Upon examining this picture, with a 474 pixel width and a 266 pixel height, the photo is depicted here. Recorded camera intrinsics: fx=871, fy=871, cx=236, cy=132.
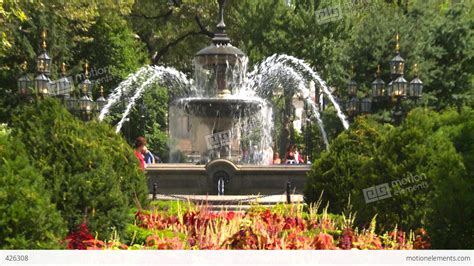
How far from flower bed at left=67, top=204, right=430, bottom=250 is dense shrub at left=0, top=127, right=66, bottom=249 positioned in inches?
31.1

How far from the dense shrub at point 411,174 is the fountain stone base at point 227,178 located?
8.19 metres

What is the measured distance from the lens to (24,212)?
261 inches

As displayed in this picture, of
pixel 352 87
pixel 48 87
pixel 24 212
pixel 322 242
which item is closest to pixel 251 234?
pixel 322 242

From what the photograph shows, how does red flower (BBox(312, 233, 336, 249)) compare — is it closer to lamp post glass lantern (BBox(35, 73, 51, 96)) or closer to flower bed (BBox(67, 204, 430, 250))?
flower bed (BBox(67, 204, 430, 250))

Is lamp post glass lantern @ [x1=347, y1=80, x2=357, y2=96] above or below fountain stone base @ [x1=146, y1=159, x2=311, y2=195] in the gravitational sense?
above

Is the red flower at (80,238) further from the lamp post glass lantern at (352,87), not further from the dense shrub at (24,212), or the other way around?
the lamp post glass lantern at (352,87)

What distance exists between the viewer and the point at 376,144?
1188 cm

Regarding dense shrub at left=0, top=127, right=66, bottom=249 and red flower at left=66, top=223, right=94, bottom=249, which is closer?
dense shrub at left=0, top=127, right=66, bottom=249

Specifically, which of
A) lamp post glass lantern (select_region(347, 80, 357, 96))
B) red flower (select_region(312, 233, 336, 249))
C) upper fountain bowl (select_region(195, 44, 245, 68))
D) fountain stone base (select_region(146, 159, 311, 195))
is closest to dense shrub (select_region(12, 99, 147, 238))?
red flower (select_region(312, 233, 336, 249))

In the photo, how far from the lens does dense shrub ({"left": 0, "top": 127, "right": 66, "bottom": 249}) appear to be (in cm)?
659

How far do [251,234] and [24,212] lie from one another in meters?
2.15

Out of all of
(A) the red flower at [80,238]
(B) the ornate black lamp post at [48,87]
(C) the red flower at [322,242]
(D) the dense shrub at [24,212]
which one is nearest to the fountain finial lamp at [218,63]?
(B) the ornate black lamp post at [48,87]

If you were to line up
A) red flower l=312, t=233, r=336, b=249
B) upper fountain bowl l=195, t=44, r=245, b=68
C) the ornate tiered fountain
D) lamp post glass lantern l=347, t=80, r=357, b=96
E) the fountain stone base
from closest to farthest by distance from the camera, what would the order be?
red flower l=312, t=233, r=336, b=249, the fountain stone base, the ornate tiered fountain, upper fountain bowl l=195, t=44, r=245, b=68, lamp post glass lantern l=347, t=80, r=357, b=96

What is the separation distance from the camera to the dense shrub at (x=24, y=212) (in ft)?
21.6
